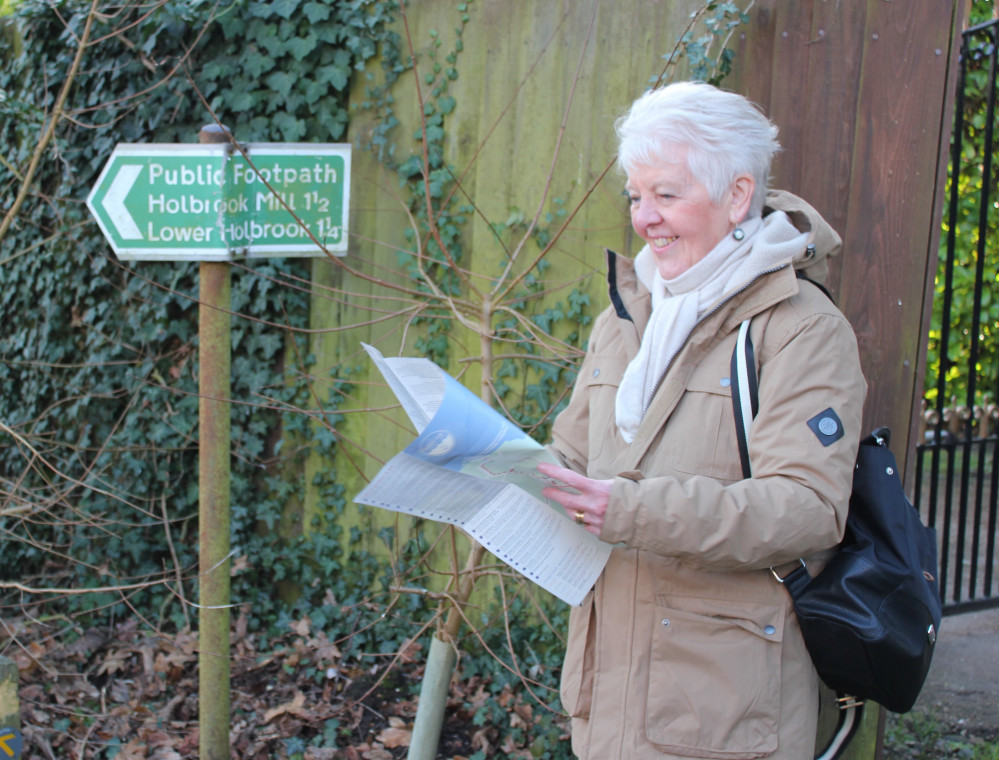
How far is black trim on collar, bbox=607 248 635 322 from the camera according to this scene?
80.9 inches

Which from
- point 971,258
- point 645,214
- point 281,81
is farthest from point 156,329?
point 971,258

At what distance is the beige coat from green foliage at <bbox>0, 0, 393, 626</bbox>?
2454mm

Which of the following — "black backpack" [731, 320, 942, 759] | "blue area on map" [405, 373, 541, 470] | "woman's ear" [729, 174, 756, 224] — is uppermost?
"woman's ear" [729, 174, 756, 224]

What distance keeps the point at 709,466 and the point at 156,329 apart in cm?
318

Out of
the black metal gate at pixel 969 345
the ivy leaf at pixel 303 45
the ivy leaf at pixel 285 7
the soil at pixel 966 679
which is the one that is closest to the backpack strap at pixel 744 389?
the black metal gate at pixel 969 345

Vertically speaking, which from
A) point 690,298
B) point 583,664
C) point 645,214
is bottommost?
point 583,664

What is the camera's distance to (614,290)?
2.11 meters

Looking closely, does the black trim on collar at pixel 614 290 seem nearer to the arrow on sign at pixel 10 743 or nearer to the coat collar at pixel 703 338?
the coat collar at pixel 703 338

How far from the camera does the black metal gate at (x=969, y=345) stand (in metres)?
3.82

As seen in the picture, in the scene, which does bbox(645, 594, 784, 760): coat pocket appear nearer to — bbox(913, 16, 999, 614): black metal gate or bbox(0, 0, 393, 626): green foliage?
bbox(913, 16, 999, 614): black metal gate

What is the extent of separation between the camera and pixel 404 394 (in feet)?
5.58

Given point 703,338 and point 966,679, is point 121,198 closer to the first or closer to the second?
point 703,338

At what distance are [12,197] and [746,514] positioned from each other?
4265mm

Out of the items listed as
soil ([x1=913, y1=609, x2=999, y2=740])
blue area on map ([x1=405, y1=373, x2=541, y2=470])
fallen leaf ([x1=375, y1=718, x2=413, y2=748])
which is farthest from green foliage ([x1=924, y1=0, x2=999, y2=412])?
blue area on map ([x1=405, y1=373, x2=541, y2=470])
